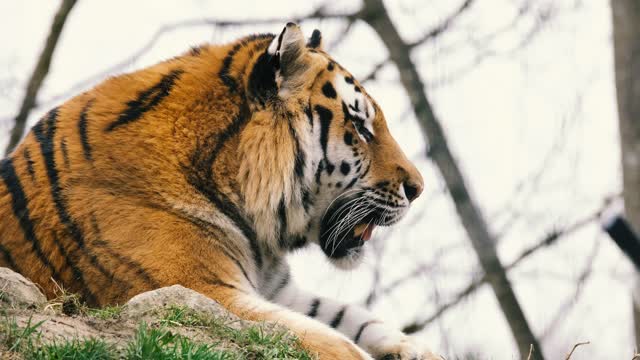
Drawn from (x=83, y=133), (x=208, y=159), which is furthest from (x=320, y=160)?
(x=83, y=133)

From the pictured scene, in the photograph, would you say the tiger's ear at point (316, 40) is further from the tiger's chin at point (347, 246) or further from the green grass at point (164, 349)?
the green grass at point (164, 349)

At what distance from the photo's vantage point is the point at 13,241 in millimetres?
4828

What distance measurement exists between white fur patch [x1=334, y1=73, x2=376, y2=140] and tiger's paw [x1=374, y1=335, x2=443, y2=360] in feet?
3.89

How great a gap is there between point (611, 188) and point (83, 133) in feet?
24.7

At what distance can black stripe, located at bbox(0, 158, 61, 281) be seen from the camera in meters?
4.76

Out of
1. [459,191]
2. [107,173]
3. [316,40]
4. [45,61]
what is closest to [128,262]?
[107,173]

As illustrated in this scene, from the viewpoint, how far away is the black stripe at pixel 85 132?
5012 mm

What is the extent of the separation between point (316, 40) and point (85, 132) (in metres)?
1.54

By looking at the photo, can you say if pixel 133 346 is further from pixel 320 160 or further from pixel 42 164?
pixel 320 160

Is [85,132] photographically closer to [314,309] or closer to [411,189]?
[314,309]

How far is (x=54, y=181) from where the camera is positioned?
492 centimetres

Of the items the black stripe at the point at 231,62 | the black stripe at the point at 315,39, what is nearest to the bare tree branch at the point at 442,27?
the black stripe at the point at 315,39

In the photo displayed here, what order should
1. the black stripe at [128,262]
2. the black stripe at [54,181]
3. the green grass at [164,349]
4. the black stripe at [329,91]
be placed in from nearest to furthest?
1. the green grass at [164,349]
2. the black stripe at [128,262]
3. the black stripe at [54,181]
4. the black stripe at [329,91]

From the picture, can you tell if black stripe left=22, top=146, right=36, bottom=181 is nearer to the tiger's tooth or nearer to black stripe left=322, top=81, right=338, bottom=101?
black stripe left=322, top=81, right=338, bottom=101
